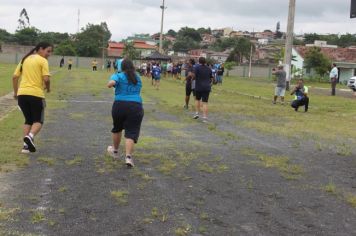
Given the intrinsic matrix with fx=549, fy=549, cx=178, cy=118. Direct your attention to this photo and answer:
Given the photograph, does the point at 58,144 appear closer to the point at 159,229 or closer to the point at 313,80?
the point at 159,229

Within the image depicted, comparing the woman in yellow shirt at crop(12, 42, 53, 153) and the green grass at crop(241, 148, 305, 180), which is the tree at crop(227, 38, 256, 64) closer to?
the green grass at crop(241, 148, 305, 180)

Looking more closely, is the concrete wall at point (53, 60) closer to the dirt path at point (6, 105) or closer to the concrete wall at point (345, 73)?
the concrete wall at point (345, 73)

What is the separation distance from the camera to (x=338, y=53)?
222 feet

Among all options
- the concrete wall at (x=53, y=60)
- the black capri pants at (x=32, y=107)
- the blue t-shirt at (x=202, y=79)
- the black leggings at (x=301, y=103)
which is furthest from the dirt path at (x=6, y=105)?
the concrete wall at (x=53, y=60)

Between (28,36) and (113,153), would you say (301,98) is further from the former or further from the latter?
(28,36)

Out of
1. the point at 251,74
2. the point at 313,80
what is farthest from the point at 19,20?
the point at 313,80

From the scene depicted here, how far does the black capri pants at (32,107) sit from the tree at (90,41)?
285 feet

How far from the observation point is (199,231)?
5008 mm

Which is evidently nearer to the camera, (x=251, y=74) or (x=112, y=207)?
(x=112, y=207)

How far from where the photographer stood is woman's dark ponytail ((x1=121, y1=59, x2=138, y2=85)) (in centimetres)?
782

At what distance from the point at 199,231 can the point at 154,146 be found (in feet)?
15.3

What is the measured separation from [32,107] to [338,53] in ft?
209

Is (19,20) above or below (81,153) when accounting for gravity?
above

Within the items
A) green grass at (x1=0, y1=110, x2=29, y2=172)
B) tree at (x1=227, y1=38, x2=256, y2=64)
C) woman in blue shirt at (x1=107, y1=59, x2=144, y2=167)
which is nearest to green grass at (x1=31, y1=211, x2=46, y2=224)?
green grass at (x1=0, y1=110, x2=29, y2=172)
